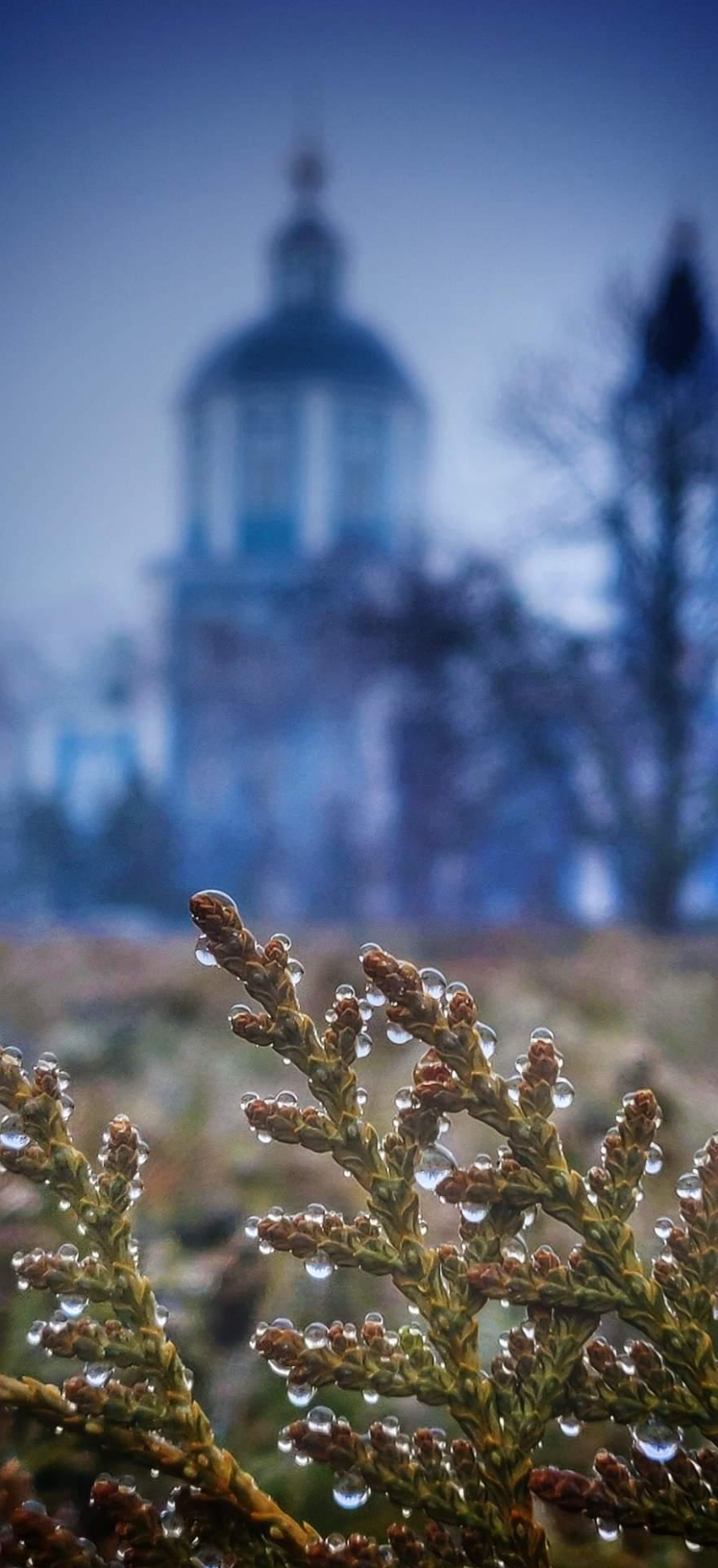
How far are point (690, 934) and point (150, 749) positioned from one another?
1.50 metres

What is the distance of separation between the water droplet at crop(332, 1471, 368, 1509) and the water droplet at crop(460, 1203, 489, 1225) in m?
0.05

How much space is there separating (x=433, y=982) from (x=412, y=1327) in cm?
7

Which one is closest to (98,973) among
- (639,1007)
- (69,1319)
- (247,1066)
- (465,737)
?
(247,1066)

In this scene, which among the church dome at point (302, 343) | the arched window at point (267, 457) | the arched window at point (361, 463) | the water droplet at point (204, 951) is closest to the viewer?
the water droplet at point (204, 951)

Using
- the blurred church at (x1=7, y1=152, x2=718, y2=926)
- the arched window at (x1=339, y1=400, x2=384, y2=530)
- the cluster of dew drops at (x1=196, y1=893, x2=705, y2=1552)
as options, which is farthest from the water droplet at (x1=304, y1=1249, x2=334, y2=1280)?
the arched window at (x1=339, y1=400, x2=384, y2=530)

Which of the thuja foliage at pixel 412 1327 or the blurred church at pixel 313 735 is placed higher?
the thuja foliage at pixel 412 1327

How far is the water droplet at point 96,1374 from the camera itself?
9.1 inches

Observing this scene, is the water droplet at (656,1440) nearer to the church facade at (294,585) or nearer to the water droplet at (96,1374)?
the water droplet at (96,1374)

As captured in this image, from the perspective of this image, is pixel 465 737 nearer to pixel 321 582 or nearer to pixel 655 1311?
pixel 321 582

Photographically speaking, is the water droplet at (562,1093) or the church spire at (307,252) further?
the church spire at (307,252)

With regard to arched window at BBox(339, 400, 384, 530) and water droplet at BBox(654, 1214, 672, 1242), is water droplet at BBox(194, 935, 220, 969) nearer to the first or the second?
water droplet at BBox(654, 1214, 672, 1242)

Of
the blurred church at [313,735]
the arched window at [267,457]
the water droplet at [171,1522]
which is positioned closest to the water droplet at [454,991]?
the water droplet at [171,1522]

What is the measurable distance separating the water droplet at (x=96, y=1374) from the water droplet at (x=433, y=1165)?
7 cm

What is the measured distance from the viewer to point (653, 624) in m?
2.96
